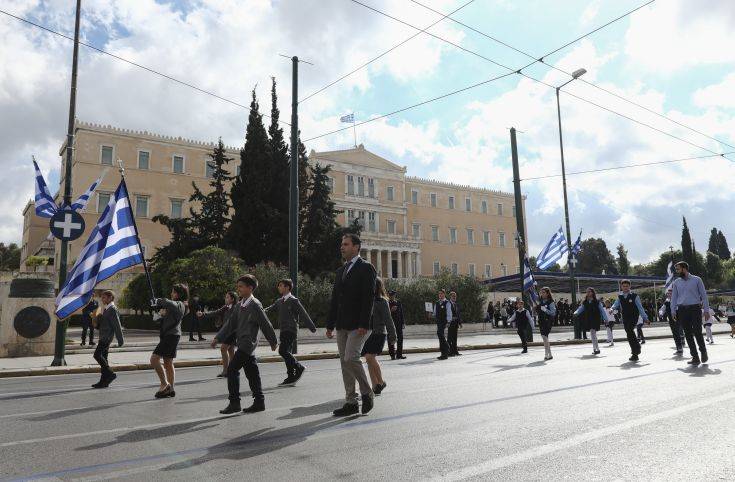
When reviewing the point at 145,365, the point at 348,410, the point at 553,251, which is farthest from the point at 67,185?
the point at 553,251

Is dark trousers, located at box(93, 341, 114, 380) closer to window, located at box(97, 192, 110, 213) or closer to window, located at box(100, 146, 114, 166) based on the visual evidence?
window, located at box(97, 192, 110, 213)

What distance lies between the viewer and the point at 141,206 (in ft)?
181

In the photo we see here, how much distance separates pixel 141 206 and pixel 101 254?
46.9m

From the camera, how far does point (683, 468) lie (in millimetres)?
3783

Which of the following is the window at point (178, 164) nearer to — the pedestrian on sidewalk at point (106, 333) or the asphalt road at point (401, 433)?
the pedestrian on sidewalk at point (106, 333)

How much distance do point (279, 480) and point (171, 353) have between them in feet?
16.5

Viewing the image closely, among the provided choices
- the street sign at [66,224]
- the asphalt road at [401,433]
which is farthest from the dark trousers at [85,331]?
the asphalt road at [401,433]

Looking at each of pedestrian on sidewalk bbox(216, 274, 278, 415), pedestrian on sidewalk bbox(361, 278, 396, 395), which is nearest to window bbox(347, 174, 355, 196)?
pedestrian on sidewalk bbox(361, 278, 396, 395)

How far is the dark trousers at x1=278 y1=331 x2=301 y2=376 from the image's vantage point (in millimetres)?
9438

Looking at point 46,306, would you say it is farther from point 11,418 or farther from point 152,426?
point 152,426

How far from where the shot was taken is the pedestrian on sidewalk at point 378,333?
7.78 metres

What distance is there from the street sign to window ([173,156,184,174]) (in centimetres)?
4610

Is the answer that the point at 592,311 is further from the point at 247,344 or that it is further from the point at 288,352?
the point at 247,344

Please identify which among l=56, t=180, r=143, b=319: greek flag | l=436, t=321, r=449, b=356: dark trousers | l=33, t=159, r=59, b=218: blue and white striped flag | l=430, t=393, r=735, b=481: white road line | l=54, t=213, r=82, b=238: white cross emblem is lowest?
l=430, t=393, r=735, b=481: white road line
